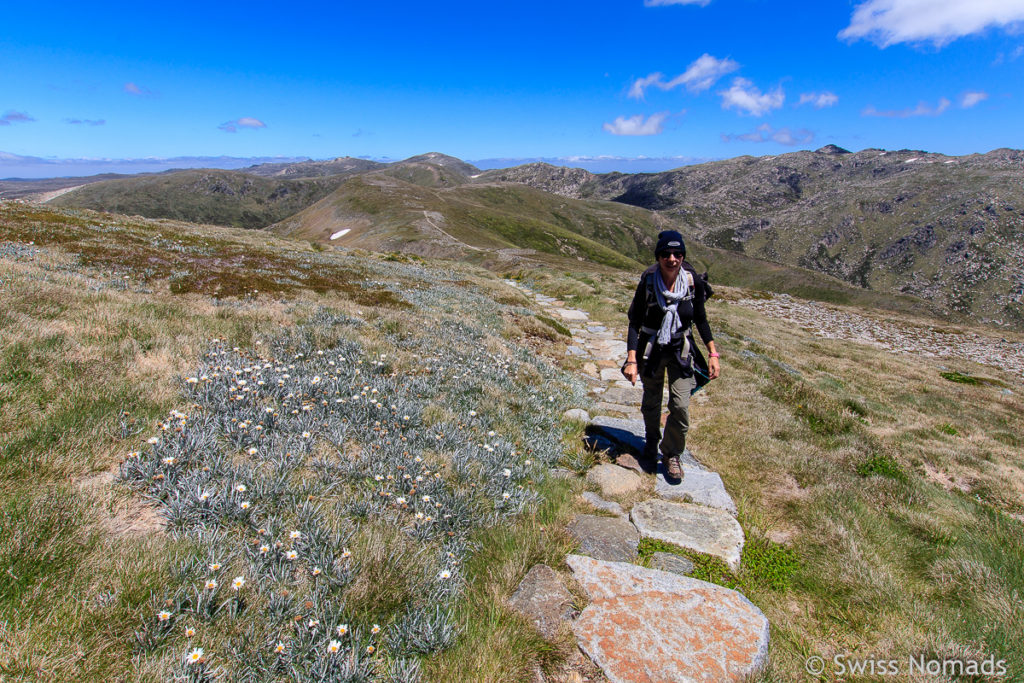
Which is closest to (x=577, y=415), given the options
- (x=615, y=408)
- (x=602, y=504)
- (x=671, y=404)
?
(x=615, y=408)

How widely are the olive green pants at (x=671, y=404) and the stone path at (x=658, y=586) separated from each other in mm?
526

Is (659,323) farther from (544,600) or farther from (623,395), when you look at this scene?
(623,395)

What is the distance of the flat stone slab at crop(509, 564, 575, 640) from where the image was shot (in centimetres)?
338

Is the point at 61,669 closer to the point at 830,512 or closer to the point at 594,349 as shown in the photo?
the point at 830,512

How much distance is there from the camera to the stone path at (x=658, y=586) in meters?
3.17

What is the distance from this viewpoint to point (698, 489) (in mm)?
5879

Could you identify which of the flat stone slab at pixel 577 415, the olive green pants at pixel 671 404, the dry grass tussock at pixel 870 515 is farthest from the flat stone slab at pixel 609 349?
the olive green pants at pixel 671 404

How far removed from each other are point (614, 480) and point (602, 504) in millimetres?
577

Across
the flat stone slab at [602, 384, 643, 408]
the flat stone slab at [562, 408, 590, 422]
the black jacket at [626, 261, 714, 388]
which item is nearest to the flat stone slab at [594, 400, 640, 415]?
the flat stone slab at [602, 384, 643, 408]

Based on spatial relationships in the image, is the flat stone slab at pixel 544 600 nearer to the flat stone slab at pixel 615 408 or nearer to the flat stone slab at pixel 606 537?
the flat stone slab at pixel 606 537

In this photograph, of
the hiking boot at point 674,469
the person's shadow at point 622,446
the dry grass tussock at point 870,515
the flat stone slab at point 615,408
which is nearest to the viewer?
the dry grass tussock at point 870,515

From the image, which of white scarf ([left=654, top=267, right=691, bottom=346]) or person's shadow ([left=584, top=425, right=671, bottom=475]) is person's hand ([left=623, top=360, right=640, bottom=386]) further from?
person's shadow ([left=584, top=425, right=671, bottom=475])

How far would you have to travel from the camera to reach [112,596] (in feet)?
8.54

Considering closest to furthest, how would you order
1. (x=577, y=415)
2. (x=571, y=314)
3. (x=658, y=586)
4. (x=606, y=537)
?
1. (x=658, y=586)
2. (x=606, y=537)
3. (x=577, y=415)
4. (x=571, y=314)
